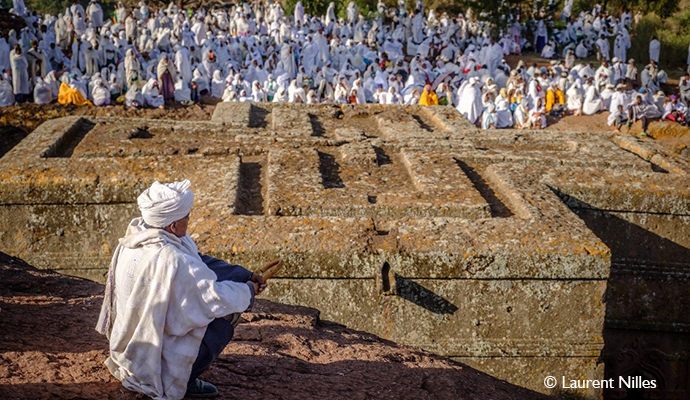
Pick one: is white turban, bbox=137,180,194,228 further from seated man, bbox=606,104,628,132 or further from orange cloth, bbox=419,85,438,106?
seated man, bbox=606,104,628,132

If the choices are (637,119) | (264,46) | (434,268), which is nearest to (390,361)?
(434,268)

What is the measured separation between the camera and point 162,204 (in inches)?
159

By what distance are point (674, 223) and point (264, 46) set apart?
23294 mm

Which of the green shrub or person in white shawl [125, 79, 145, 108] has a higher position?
the green shrub

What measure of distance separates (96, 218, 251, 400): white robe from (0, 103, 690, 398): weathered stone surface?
231 cm

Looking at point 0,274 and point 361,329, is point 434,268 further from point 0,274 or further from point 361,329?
point 0,274

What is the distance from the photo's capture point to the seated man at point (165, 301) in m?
4.01

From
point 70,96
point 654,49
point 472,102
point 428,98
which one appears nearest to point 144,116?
point 70,96

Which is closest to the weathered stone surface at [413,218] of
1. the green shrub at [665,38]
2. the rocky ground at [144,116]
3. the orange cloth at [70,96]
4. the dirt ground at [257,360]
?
the dirt ground at [257,360]

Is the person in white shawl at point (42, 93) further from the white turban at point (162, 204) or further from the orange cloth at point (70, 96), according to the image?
the white turban at point (162, 204)

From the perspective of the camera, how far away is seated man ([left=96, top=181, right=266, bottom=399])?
13.2 ft

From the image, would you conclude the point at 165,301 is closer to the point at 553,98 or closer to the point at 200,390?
the point at 200,390

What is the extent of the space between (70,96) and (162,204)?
713 inches

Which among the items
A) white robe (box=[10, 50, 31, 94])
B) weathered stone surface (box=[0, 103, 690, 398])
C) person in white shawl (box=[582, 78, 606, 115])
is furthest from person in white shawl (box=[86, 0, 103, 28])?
weathered stone surface (box=[0, 103, 690, 398])
